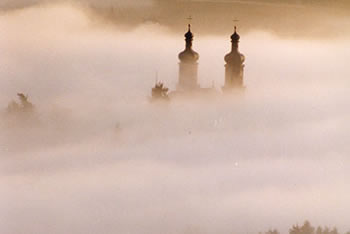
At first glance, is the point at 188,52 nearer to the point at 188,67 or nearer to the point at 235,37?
the point at 188,67

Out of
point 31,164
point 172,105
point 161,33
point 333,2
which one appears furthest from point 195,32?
point 31,164

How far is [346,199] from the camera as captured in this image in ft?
8.42

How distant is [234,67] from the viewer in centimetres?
251

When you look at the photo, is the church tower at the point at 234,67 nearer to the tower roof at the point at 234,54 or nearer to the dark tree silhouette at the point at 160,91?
the tower roof at the point at 234,54

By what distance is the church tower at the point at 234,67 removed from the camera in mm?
2477

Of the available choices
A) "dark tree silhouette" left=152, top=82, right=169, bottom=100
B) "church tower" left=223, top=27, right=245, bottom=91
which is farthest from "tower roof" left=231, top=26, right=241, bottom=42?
"dark tree silhouette" left=152, top=82, right=169, bottom=100

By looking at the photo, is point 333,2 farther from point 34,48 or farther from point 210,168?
point 34,48

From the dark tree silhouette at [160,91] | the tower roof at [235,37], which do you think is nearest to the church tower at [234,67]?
the tower roof at [235,37]

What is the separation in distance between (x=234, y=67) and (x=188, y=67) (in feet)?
0.78

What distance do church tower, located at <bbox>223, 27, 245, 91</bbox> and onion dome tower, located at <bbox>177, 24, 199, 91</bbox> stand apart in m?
0.16

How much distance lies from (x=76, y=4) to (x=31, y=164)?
0.81 m

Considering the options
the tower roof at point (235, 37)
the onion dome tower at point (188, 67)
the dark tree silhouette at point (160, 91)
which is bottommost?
the dark tree silhouette at point (160, 91)

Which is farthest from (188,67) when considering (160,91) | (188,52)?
(160,91)

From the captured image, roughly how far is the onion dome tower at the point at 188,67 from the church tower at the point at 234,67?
16 cm
